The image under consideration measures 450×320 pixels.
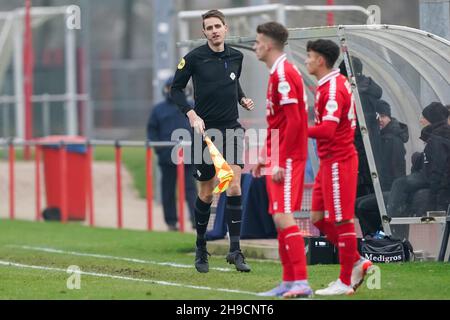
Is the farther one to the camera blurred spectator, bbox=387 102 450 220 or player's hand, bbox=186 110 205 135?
blurred spectator, bbox=387 102 450 220

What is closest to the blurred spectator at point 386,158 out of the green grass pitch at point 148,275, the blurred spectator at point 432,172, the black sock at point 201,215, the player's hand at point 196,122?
the blurred spectator at point 432,172

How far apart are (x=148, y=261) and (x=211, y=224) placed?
1632mm

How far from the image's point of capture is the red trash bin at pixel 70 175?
20828 millimetres

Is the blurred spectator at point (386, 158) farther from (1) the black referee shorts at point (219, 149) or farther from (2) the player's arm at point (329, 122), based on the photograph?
(2) the player's arm at point (329, 122)

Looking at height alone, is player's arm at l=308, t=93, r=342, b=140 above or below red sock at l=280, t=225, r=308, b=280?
above

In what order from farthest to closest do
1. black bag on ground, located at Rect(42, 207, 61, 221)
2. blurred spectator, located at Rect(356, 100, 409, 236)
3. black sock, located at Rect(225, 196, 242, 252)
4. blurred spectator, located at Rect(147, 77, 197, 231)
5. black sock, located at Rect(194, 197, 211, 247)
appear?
1. black bag on ground, located at Rect(42, 207, 61, 221)
2. blurred spectator, located at Rect(147, 77, 197, 231)
3. blurred spectator, located at Rect(356, 100, 409, 236)
4. black sock, located at Rect(194, 197, 211, 247)
5. black sock, located at Rect(225, 196, 242, 252)

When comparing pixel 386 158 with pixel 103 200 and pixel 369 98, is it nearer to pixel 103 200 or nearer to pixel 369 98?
pixel 369 98

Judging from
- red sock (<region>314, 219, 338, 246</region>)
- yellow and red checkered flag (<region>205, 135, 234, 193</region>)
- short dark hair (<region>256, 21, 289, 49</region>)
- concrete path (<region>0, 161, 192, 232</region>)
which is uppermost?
short dark hair (<region>256, 21, 289, 49</region>)

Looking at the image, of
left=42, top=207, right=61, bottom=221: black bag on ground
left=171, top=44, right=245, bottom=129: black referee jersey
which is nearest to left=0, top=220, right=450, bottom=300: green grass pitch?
left=171, top=44, right=245, bottom=129: black referee jersey

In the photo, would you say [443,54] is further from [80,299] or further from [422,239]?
[80,299]

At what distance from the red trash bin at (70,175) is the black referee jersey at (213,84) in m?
9.10

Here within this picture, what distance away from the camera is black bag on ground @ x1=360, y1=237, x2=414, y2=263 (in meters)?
12.1

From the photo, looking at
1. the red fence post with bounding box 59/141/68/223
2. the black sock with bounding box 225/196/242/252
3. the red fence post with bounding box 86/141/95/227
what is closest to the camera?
the black sock with bounding box 225/196/242/252

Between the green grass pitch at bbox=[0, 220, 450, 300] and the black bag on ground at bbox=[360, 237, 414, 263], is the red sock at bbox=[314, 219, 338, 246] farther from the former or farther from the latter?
the black bag on ground at bbox=[360, 237, 414, 263]
